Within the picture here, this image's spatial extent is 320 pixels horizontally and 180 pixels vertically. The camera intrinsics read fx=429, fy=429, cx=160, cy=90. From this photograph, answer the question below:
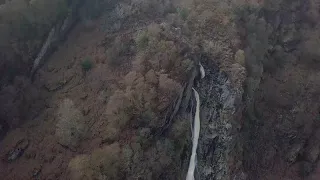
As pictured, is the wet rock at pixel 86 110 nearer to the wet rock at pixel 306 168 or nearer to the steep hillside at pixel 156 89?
the steep hillside at pixel 156 89

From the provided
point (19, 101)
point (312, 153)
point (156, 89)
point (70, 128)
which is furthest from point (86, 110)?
point (312, 153)

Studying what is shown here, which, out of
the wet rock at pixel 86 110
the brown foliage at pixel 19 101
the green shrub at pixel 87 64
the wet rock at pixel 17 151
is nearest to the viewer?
the wet rock at pixel 17 151

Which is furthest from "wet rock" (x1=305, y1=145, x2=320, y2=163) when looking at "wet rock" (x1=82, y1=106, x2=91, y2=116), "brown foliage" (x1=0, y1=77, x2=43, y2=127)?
"brown foliage" (x1=0, y1=77, x2=43, y2=127)

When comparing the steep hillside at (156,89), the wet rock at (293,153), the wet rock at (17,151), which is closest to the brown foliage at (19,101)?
the steep hillside at (156,89)

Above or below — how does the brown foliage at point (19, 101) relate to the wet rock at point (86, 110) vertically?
above

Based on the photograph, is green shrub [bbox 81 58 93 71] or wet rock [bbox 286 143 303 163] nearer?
green shrub [bbox 81 58 93 71]

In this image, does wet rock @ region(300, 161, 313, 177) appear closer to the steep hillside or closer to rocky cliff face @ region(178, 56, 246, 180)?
the steep hillside

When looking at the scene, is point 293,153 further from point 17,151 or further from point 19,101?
point 19,101

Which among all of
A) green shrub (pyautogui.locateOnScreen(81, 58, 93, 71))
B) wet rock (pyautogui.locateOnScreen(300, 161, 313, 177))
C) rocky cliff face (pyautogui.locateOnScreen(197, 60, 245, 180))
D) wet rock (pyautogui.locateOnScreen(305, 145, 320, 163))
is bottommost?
wet rock (pyautogui.locateOnScreen(300, 161, 313, 177))
